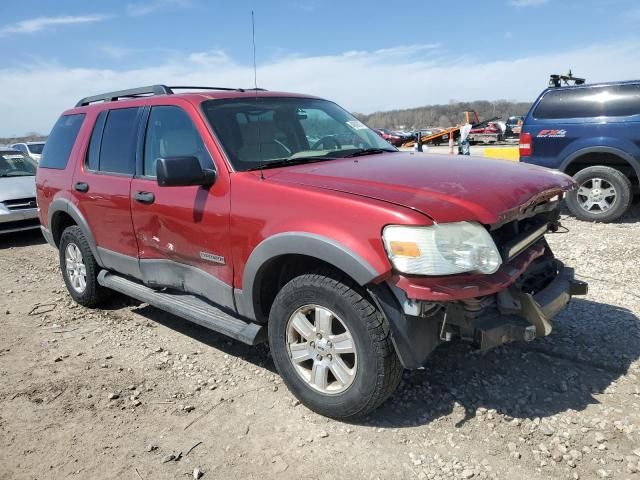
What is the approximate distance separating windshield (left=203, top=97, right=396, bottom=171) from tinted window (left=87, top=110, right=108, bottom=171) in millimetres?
1408

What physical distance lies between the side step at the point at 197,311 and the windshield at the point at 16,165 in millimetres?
5974

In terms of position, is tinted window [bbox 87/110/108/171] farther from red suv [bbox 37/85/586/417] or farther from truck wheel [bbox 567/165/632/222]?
truck wheel [bbox 567/165/632/222]

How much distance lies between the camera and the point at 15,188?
853 cm

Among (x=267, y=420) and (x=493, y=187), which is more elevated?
(x=493, y=187)

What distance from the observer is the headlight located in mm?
2492

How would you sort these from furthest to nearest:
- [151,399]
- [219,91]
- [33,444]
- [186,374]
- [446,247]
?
[219,91] → [186,374] → [151,399] → [33,444] → [446,247]

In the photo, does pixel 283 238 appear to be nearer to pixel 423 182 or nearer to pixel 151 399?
pixel 423 182

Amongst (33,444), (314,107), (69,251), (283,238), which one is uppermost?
(314,107)

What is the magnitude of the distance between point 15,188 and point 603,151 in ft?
29.5

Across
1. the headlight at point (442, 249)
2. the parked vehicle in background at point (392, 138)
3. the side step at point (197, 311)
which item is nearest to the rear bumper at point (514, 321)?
the headlight at point (442, 249)

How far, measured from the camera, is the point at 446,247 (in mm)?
2514

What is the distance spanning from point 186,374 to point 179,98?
6.44ft

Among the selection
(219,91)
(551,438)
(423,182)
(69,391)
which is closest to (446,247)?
(423,182)

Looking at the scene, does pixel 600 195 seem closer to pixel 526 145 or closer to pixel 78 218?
pixel 526 145
